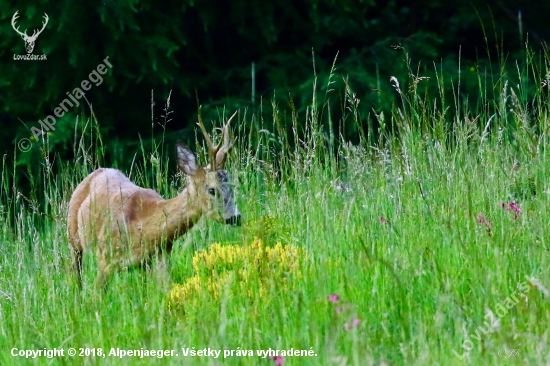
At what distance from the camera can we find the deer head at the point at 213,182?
543 centimetres

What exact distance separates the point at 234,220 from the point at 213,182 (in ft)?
1.29

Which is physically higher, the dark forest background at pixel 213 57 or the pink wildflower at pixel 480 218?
the dark forest background at pixel 213 57

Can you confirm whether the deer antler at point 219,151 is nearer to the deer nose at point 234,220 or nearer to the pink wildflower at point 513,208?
A: the deer nose at point 234,220

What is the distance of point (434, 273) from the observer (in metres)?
3.86

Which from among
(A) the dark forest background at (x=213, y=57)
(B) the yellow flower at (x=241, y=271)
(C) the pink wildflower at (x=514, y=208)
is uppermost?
(A) the dark forest background at (x=213, y=57)

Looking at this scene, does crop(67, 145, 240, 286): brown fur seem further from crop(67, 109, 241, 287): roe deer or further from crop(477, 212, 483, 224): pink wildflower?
crop(477, 212, 483, 224): pink wildflower

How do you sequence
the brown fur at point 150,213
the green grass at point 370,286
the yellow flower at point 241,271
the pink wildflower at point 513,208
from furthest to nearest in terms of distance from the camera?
1. the brown fur at point 150,213
2. the pink wildflower at point 513,208
3. the yellow flower at point 241,271
4. the green grass at point 370,286

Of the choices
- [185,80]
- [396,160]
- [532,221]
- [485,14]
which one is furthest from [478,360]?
[485,14]

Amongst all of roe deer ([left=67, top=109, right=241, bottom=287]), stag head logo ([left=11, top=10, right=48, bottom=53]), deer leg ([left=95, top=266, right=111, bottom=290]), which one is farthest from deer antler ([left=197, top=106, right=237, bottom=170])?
stag head logo ([left=11, top=10, right=48, bottom=53])

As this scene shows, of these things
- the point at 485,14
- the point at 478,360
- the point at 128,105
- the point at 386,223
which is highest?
the point at 485,14

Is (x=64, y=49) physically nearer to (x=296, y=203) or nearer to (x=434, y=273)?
(x=296, y=203)

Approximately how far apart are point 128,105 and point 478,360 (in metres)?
6.75

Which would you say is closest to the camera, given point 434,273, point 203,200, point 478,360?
point 478,360

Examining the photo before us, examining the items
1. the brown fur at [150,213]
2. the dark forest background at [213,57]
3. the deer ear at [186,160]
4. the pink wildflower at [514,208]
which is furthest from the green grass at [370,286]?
the dark forest background at [213,57]
